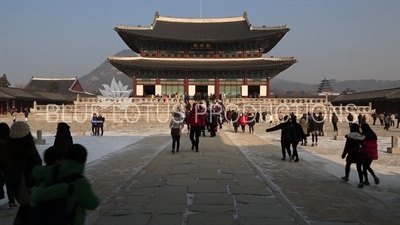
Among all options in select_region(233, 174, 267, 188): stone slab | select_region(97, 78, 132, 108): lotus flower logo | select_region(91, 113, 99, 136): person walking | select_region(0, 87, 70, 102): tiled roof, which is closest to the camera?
select_region(233, 174, 267, 188): stone slab

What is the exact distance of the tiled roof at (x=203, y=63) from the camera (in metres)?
40.5

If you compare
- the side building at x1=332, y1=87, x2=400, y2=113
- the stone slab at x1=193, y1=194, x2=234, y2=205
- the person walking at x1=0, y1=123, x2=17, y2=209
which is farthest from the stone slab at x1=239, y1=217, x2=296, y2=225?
the side building at x1=332, y1=87, x2=400, y2=113

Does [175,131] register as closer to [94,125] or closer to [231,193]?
[231,193]

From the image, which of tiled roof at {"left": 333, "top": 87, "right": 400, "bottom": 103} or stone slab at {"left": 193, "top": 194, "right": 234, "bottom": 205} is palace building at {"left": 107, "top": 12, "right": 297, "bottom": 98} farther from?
stone slab at {"left": 193, "top": 194, "right": 234, "bottom": 205}

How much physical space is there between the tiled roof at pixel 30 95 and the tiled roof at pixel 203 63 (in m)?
14.8

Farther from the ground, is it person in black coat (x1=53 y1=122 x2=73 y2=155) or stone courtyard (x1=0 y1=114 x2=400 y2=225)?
person in black coat (x1=53 y1=122 x2=73 y2=155)

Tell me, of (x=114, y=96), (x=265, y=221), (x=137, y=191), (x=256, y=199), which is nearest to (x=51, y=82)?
(x=114, y=96)

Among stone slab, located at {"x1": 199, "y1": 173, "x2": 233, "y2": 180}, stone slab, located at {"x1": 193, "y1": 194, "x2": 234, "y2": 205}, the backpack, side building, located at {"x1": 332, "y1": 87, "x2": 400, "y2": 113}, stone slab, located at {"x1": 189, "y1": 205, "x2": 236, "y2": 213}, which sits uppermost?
side building, located at {"x1": 332, "y1": 87, "x2": 400, "y2": 113}

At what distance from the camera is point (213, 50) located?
147ft

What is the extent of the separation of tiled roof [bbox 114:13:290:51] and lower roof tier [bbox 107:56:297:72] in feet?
8.92

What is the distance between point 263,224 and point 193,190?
2.18 metres

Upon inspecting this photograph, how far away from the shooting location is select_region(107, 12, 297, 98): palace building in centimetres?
4112

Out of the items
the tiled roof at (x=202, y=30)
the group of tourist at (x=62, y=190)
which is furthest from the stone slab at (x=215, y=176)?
the tiled roof at (x=202, y=30)

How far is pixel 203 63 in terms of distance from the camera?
4241 cm
